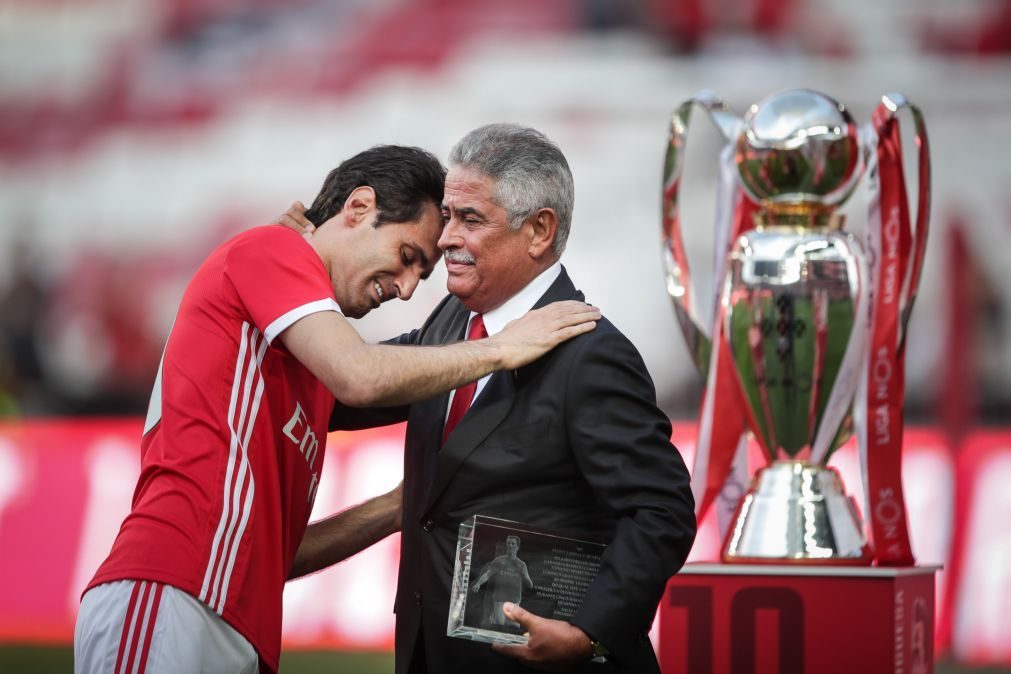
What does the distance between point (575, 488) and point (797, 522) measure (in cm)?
61

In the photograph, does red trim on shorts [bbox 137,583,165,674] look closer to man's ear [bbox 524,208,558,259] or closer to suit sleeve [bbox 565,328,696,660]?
suit sleeve [bbox 565,328,696,660]

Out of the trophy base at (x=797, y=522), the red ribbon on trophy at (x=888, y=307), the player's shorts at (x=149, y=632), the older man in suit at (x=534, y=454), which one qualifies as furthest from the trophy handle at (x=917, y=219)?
the player's shorts at (x=149, y=632)

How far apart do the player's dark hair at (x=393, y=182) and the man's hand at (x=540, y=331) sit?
0.98ft

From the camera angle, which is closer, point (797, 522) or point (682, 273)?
point (797, 522)

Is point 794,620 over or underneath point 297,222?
underneath

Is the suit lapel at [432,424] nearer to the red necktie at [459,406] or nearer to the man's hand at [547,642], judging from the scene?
the red necktie at [459,406]

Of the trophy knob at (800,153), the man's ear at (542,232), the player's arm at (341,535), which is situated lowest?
the player's arm at (341,535)

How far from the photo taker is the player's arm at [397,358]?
2.05m

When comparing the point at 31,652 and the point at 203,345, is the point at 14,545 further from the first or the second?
the point at 203,345

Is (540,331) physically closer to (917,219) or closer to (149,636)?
(149,636)

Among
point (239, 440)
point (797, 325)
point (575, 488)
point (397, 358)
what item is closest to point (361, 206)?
point (397, 358)

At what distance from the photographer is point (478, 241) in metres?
2.19

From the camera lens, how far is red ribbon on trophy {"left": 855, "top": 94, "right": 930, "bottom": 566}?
2.65m

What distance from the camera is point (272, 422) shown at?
216 cm
